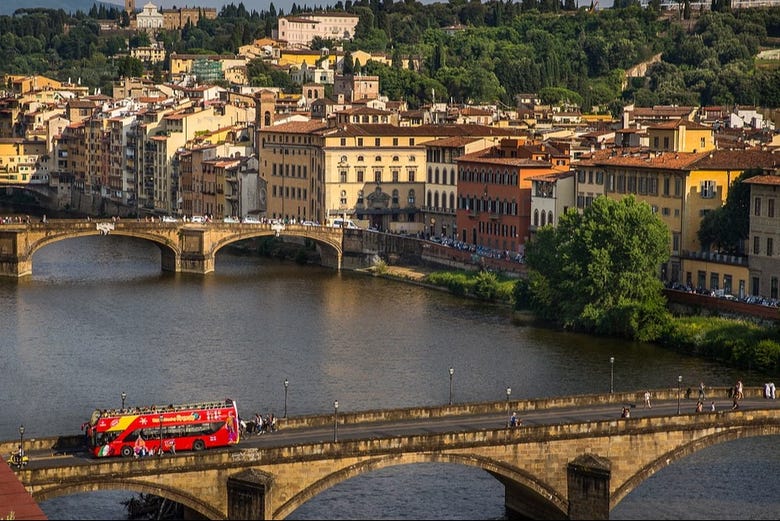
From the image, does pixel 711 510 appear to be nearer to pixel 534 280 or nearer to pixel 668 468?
pixel 668 468

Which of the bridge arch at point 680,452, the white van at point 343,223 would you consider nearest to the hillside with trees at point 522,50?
the white van at point 343,223

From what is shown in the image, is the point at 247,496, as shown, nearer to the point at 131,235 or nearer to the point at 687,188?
the point at 687,188

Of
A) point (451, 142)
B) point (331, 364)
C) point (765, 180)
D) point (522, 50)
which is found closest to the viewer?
point (331, 364)

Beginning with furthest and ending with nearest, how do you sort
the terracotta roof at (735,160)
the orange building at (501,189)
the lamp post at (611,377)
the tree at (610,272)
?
the orange building at (501,189), the terracotta roof at (735,160), the tree at (610,272), the lamp post at (611,377)

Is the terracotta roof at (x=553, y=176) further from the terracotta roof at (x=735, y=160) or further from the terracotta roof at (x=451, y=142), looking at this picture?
the terracotta roof at (x=451, y=142)

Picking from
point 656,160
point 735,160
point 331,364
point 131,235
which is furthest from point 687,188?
point 131,235

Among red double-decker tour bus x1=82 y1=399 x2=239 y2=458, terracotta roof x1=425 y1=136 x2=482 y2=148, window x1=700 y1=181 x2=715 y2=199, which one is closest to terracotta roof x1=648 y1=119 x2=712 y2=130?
window x1=700 y1=181 x2=715 y2=199
